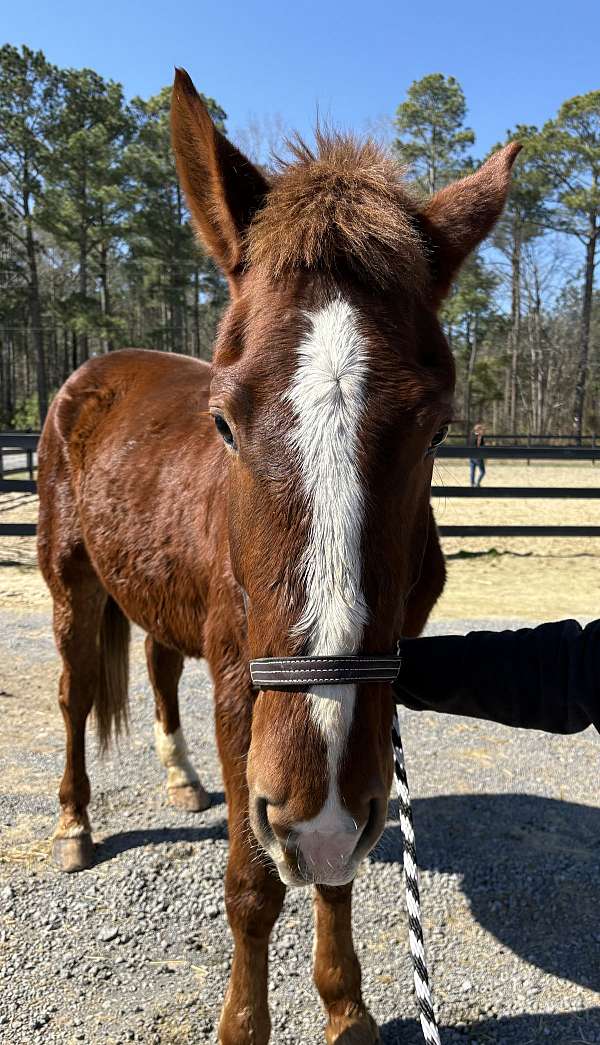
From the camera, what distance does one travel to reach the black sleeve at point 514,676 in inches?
64.8

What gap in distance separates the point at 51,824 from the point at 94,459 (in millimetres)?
1788

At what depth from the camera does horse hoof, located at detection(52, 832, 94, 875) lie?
2.93 metres

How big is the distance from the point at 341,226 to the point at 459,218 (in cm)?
49

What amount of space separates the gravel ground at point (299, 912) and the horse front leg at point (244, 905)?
271 millimetres

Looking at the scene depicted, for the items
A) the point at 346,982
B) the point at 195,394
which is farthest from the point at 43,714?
the point at 346,982

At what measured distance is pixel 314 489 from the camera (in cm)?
128

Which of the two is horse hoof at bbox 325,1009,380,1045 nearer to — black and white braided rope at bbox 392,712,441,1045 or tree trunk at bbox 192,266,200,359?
black and white braided rope at bbox 392,712,441,1045

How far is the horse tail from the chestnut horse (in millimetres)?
1216

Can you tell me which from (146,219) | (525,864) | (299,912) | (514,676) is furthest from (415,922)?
(146,219)

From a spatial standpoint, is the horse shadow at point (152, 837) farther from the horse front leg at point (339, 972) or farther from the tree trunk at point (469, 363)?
the tree trunk at point (469, 363)

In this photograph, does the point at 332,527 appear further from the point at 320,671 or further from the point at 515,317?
the point at 515,317

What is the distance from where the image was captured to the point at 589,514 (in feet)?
46.5

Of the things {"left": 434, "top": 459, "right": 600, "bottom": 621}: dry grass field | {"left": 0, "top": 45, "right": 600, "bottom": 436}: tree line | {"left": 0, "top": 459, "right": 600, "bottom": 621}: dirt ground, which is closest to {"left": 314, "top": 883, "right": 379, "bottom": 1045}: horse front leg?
{"left": 434, "top": 459, "right": 600, "bottom": 621}: dry grass field

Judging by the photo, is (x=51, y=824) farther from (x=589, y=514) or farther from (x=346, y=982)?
(x=589, y=514)
